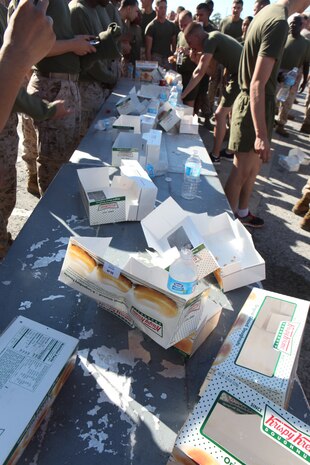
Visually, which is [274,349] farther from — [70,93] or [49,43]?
[70,93]

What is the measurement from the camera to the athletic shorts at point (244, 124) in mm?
2406

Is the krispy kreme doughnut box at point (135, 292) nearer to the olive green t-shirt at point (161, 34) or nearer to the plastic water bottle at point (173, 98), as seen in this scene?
the plastic water bottle at point (173, 98)

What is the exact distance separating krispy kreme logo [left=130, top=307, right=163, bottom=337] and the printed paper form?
0.71 ft

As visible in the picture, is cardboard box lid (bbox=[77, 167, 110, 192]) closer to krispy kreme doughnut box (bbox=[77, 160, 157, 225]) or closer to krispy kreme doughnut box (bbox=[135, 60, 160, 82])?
krispy kreme doughnut box (bbox=[77, 160, 157, 225])

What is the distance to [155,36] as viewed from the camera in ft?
20.4


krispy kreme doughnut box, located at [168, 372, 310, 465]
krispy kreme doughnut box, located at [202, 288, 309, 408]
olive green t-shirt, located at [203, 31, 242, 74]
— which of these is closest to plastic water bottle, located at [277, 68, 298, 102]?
olive green t-shirt, located at [203, 31, 242, 74]

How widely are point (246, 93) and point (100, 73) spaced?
1.53 meters

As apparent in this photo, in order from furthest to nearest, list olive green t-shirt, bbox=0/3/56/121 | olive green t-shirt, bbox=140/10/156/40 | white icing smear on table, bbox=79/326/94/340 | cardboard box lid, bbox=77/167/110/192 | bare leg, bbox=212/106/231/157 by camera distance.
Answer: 1. olive green t-shirt, bbox=140/10/156/40
2. bare leg, bbox=212/106/231/157
3. olive green t-shirt, bbox=0/3/56/121
4. cardboard box lid, bbox=77/167/110/192
5. white icing smear on table, bbox=79/326/94/340

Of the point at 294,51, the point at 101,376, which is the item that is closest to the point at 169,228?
the point at 101,376

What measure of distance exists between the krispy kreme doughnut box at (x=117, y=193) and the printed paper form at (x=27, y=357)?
28.0 inches

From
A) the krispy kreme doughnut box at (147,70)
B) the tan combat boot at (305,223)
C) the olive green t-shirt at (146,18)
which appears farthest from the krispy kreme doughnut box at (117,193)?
the olive green t-shirt at (146,18)

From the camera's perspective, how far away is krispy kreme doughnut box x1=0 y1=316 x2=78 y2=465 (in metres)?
0.69

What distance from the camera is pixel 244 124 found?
8.09 ft

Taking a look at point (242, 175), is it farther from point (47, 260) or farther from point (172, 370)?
point (172, 370)
